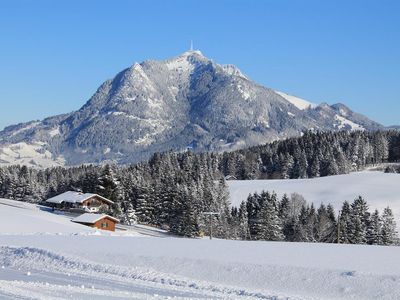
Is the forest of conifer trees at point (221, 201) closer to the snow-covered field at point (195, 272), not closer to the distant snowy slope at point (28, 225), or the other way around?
the distant snowy slope at point (28, 225)

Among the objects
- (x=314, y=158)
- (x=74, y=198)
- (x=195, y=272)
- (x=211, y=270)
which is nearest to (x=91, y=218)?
(x=74, y=198)

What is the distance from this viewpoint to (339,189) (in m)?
138

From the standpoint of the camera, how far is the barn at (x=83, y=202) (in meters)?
104

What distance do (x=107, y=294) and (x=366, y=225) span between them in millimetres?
64479

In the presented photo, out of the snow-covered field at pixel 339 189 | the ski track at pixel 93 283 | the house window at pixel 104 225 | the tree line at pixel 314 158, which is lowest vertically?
the house window at pixel 104 225

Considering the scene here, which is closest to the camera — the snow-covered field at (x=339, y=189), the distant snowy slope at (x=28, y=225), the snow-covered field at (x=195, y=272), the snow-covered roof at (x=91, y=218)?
the snow-covered field at (x=195, y=272)

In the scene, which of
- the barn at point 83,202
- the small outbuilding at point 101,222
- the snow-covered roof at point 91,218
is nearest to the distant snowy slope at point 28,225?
the snow-covered roof at point 91,218

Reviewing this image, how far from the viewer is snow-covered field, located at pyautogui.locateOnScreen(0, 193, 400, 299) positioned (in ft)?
72.7

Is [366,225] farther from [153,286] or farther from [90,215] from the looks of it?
[153,286]

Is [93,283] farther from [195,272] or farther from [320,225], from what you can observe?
[320,225]

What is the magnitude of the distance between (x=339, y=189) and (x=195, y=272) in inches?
4580

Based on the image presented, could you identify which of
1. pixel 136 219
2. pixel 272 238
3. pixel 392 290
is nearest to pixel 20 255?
pixel 392 290

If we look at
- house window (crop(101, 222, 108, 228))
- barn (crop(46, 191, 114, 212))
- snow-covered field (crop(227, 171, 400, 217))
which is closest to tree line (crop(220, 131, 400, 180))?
snow-covered field (crop(227, 171, 400, 217))

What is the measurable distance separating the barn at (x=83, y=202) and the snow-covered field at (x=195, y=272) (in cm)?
6885
